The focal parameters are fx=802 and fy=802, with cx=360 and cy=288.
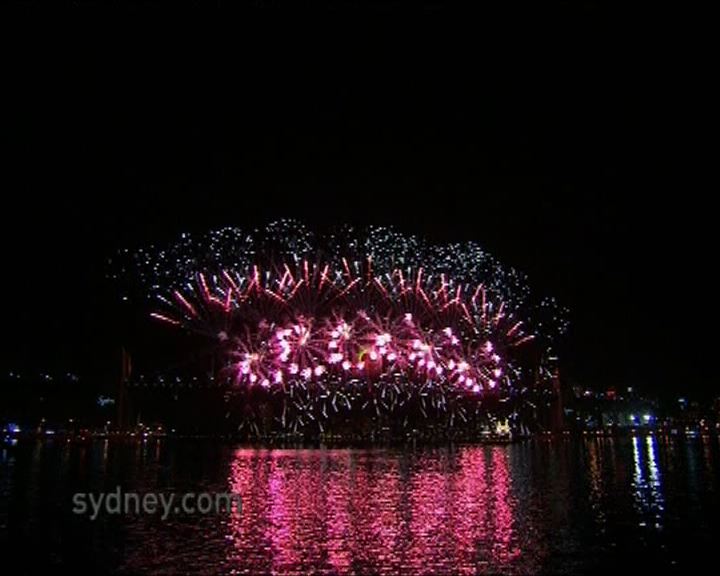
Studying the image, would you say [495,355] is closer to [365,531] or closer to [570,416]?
[365,531]

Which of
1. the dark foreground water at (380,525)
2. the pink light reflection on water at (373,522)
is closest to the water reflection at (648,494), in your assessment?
the dark foreground water at (380,525)

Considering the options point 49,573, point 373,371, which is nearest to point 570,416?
point 373,371

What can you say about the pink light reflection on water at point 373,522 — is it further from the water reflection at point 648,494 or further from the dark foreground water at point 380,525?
the water reflection at point 648,494

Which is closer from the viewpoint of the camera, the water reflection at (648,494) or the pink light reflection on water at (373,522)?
the pink light reflection on water at (373,522)

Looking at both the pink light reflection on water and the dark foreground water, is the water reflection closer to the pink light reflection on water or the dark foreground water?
the dark foreground water

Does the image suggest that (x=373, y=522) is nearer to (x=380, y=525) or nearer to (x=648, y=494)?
(x=380, y=525)
